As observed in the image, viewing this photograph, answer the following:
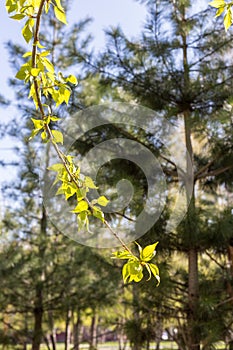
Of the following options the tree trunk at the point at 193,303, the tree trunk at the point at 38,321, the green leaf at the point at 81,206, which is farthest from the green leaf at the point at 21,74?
the tree trunk at the point at 38,321

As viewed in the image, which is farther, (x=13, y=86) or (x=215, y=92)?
(x=13, y=86)

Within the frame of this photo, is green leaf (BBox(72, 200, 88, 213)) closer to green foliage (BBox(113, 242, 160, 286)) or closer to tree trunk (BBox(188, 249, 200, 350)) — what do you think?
green foliage (BBox(113, 242, 160, 286))

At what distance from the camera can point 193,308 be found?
3229 millimetres

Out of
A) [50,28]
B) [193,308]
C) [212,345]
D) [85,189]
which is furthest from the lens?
[50,28]

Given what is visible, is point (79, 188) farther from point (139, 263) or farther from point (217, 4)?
point (217, 4)

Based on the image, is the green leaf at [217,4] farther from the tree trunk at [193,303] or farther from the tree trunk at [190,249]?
the tree trunk at [193,303]

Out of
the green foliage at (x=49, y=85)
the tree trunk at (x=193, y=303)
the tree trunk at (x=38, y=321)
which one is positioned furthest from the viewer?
the tree trunk at (x=38, y=321)

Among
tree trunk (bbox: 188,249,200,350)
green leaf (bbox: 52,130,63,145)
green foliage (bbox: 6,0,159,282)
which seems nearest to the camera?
green foliage (bbox: 6,0,159,282)

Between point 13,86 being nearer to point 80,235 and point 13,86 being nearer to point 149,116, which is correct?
point 80,235

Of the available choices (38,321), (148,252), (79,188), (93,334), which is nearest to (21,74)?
(79,188)

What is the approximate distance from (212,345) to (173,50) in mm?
2508

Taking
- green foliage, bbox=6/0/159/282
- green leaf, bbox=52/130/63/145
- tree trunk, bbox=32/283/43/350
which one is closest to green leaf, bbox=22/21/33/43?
green foliage, bbox=6/0/159/282

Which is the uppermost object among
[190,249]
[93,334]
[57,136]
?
[190,249]

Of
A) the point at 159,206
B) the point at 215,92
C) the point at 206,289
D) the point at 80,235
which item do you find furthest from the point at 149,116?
the point at 80,235
